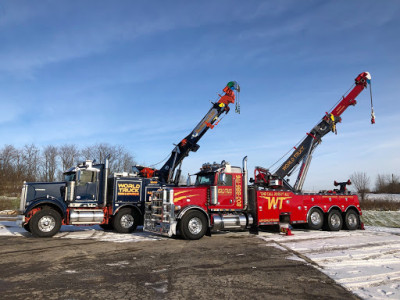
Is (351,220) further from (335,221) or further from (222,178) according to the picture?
(222,178)

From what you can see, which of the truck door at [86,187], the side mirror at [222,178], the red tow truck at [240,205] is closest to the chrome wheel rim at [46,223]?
the truck door at [86,187]

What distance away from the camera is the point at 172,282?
18.2 feet

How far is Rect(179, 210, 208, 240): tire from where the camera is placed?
10.9 metres

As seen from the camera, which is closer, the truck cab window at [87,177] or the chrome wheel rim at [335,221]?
the truck cab window at [87,177]

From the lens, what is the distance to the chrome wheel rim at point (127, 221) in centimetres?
1334

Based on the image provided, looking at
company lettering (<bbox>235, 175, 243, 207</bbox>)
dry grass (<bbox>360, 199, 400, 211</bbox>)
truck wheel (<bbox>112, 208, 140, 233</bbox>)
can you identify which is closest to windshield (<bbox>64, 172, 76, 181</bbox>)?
truck wheel (<bbox>112, 208, 140, 233</bbox>)

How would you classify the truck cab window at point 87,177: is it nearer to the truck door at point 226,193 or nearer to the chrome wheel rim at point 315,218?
the truck door at point 226,193

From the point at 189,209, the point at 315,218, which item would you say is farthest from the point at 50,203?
the point at 315,218

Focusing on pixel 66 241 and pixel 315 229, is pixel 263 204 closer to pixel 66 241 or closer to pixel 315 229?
pixel 315 229

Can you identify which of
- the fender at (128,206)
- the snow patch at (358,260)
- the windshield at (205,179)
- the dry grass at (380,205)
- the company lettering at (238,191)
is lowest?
the snow patch at (358,260)

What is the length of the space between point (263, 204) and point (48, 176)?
49818 millimetres

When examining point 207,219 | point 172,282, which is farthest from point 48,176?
point 172,282

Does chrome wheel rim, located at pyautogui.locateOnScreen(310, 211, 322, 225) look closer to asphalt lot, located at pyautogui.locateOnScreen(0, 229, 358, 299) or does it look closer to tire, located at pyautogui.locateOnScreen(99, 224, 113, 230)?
asphalt lot, located at pyautogui.locateOnScreen(0, 229, 358, 299)

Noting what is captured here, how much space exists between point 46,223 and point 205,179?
647 centimetres
